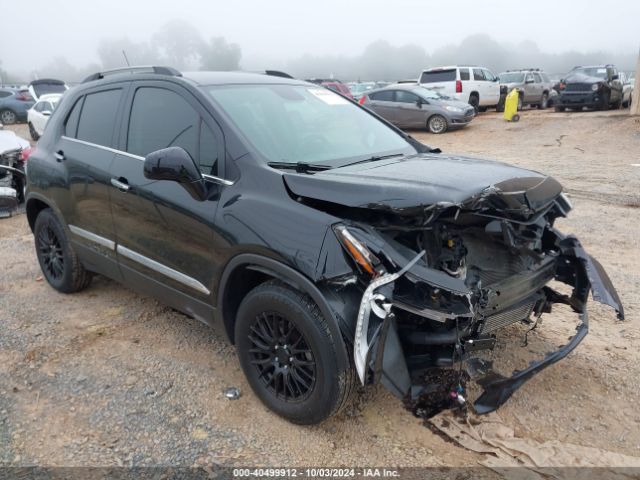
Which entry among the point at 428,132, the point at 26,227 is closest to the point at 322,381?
the point at 26,227

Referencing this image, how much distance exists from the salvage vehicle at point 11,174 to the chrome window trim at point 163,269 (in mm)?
4906

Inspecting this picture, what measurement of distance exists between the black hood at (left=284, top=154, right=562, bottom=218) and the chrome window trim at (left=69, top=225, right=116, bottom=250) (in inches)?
68.5

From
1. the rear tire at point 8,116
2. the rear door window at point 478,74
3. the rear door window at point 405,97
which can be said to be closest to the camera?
the rear door window at point 405,97

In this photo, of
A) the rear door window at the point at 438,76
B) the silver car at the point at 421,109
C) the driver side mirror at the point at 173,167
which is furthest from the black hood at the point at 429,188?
the rear door window at the point at 438,76

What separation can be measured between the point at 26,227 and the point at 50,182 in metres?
3.28

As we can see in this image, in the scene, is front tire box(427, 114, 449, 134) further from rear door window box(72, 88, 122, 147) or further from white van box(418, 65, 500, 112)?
rear door window box(72, 88, 122, 147)

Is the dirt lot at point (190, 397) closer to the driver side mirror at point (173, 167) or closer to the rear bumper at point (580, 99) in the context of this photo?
the driver side mirror at point (173, 167)

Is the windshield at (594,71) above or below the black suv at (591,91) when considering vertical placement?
above

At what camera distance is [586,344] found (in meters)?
3.68

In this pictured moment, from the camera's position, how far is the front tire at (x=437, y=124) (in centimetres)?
1666

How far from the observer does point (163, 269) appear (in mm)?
3406

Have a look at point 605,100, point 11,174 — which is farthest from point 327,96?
point 605,100

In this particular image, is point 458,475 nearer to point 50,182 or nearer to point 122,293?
point 122,293

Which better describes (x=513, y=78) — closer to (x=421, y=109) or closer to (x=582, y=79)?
(x=582, y=79)
